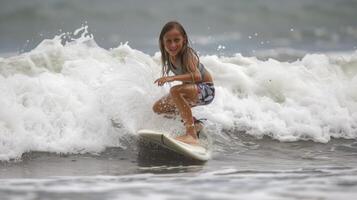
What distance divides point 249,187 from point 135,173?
1091 mm

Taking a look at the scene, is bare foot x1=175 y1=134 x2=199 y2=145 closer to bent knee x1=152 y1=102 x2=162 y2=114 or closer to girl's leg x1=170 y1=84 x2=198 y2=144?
girl's leg x1=170 y1=84 x2=198 y2=144

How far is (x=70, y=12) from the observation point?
79.5 ft

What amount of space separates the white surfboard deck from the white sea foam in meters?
0.55

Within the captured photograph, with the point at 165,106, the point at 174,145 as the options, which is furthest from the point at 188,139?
the point at 165,106

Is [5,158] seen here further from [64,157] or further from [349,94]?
[349,94]

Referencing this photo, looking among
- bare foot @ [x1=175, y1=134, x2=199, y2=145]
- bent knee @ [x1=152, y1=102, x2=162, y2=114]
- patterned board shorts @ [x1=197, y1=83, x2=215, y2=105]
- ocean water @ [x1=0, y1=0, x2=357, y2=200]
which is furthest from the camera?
bent knee @ [x1=152, y1=102, x2=162, y2=114]

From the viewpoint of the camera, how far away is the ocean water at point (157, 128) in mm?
5059

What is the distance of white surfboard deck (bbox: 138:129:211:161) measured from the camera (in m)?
6.14

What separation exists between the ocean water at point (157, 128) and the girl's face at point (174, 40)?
772 mm

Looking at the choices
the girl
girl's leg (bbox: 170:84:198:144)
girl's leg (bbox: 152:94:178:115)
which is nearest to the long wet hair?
the girl

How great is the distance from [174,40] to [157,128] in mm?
997

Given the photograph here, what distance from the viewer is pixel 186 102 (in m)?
6.37

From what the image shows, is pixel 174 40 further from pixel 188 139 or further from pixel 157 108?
pixel 188 139

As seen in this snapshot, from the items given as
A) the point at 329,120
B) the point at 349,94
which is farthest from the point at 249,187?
the point at 349,94
